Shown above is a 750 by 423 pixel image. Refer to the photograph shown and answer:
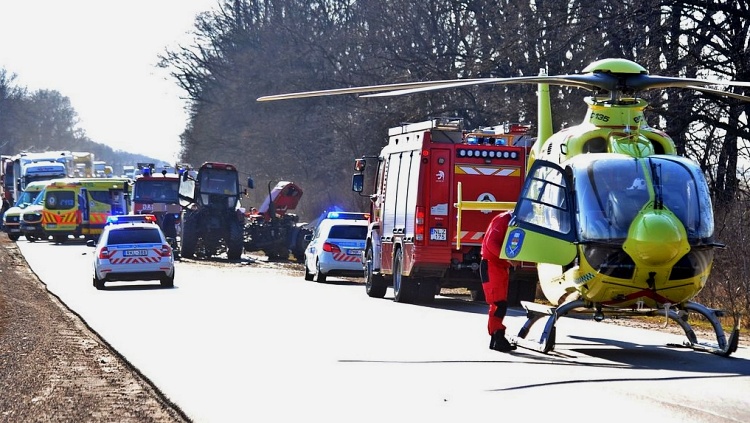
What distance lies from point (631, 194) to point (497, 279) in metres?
2.01

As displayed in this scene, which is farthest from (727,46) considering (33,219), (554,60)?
(33,219)

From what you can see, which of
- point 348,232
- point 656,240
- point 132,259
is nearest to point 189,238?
point 348,232

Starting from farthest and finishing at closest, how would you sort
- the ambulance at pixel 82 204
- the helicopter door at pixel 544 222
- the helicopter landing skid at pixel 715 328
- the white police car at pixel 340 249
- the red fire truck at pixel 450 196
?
the ambulance at pixel 82 204 < the white police car at pixel 340 249 < the red fire truck at pixel 450 196 < the helicopter door at pixel 544 222 < the helicopter landing skid at pixel 715 328

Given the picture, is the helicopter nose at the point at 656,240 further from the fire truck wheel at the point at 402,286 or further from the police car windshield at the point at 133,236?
the police car windshield at the point at 133,236

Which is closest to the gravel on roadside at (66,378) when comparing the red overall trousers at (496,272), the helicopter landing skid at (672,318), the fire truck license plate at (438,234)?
the red overall trousers at (496,272)

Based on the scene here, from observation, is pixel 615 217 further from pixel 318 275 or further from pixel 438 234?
pixel 318 275

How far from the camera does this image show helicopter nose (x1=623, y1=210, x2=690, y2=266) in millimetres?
13469

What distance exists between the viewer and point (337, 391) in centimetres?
1212

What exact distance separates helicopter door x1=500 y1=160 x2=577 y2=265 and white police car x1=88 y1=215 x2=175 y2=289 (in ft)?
54.8

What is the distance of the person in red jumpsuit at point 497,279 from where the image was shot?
1522cm

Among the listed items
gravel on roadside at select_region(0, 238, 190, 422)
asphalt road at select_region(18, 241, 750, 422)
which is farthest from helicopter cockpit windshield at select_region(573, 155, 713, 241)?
gravel on roadside at select_region(0, 238, 190, 422)

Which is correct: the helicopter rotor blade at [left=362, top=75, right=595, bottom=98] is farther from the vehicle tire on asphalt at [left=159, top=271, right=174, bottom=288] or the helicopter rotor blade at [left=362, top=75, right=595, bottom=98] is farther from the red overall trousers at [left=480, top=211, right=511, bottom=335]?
the vehicle tire on asphalt at [left=159, top=271, right=174, bottom=288]

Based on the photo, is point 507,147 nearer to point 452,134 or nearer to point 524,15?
point 452,134

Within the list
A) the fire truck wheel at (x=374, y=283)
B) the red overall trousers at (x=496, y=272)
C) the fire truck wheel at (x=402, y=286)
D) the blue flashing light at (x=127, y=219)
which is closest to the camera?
the red overall trousers at (x=496, y=272)
